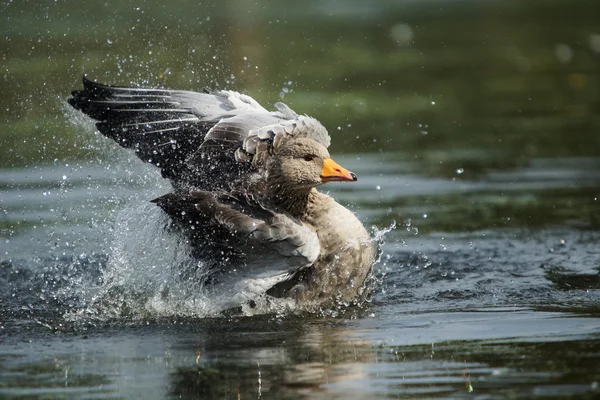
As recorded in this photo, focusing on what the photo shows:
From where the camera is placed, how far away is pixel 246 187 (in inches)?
308

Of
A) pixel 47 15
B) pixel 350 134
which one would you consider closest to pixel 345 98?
pixel 350 134

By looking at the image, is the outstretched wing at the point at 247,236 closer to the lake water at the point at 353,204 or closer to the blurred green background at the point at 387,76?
the lake water at the point at 353,204

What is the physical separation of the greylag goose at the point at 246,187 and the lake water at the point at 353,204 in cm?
29

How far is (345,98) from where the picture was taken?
1409cm

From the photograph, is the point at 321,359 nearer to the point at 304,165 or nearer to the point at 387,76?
the point at 304,165

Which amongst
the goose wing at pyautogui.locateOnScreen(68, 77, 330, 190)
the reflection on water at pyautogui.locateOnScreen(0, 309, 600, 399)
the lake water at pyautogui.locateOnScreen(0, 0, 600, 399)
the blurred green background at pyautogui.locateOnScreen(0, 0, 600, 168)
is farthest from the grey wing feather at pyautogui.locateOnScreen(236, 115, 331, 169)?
the blurred green background at pyautogui.locateOnScreen(0, 0, 600, 168)

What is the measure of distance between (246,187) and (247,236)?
2.31 ft

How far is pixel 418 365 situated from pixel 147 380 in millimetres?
1580

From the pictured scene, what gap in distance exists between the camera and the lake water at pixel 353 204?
232 inches

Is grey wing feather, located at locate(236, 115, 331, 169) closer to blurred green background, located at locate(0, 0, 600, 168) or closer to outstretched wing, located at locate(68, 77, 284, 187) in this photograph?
outstretched wing, located at locate(68, 77, 284, 187)

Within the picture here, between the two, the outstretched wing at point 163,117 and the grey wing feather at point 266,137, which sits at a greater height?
the outstretched wing at point 163,117

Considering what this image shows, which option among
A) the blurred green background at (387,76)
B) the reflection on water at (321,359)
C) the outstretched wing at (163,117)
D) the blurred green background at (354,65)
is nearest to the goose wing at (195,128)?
the outstretched wing at (163,117)

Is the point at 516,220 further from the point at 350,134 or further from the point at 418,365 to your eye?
the point at 418,365

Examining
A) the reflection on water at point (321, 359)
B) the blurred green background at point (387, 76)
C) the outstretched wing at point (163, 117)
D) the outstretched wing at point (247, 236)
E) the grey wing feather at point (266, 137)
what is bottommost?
the reflection on water at point (321, 359)
